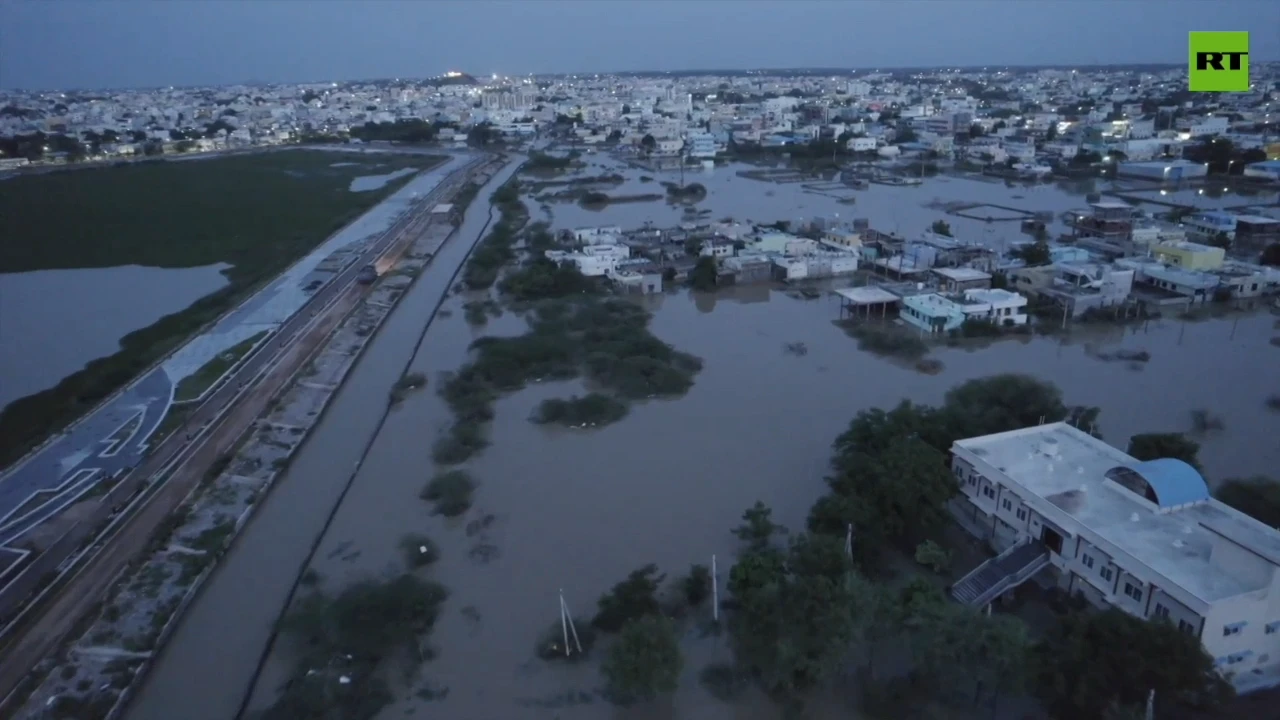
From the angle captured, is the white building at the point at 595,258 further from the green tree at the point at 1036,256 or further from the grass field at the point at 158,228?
the green tree at the point at 1036,256

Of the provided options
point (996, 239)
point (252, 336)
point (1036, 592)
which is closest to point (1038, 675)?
point (1036, 592)

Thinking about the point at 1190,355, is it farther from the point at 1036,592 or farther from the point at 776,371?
the point at 1036,592

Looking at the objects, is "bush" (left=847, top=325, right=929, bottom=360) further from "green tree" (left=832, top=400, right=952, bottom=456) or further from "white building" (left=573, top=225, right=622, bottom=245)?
"white building" (left=573, top=225, right=622, bottom=245)

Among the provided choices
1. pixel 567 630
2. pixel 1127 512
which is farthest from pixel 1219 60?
pixel 567 630

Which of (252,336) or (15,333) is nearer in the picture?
(252,336)

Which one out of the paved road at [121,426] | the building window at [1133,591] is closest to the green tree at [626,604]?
the building window at [1133,591]
